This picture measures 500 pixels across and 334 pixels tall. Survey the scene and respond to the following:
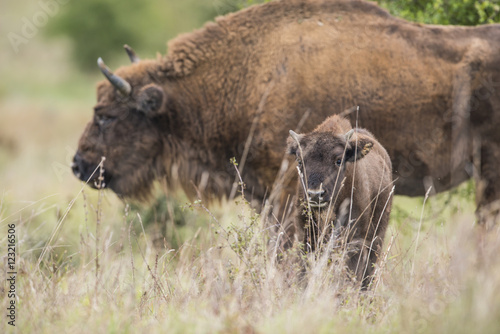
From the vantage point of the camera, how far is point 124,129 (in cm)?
805

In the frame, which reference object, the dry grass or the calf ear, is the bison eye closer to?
the dry grass

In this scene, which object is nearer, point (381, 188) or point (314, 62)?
point (381, 188)

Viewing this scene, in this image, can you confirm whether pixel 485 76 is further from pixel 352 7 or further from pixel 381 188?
pixel 381 188

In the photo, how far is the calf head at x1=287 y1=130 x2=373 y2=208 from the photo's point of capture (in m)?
5.54

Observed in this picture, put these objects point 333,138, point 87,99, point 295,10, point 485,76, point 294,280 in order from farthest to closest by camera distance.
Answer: point 87,99 < point 295,10 < point 485,76 < point 333,138 < point 294,280

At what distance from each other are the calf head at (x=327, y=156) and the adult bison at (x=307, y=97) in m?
1.47

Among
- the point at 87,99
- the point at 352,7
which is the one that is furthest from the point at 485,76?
the point at 87,99

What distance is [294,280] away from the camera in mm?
4906

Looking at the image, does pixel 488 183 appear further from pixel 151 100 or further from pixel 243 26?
pixel 151 100

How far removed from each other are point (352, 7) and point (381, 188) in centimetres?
256

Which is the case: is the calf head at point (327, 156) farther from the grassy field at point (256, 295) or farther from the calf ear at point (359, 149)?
the grassy field at point (256, 295)

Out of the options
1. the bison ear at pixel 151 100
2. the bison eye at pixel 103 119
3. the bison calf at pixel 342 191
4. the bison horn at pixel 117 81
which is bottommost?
the bison calf at pixel 342 191

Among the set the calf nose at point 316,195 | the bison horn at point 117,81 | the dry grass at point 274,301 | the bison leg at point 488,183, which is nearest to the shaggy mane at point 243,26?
the bison horn at point 117,81

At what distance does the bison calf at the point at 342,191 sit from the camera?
217 inches
